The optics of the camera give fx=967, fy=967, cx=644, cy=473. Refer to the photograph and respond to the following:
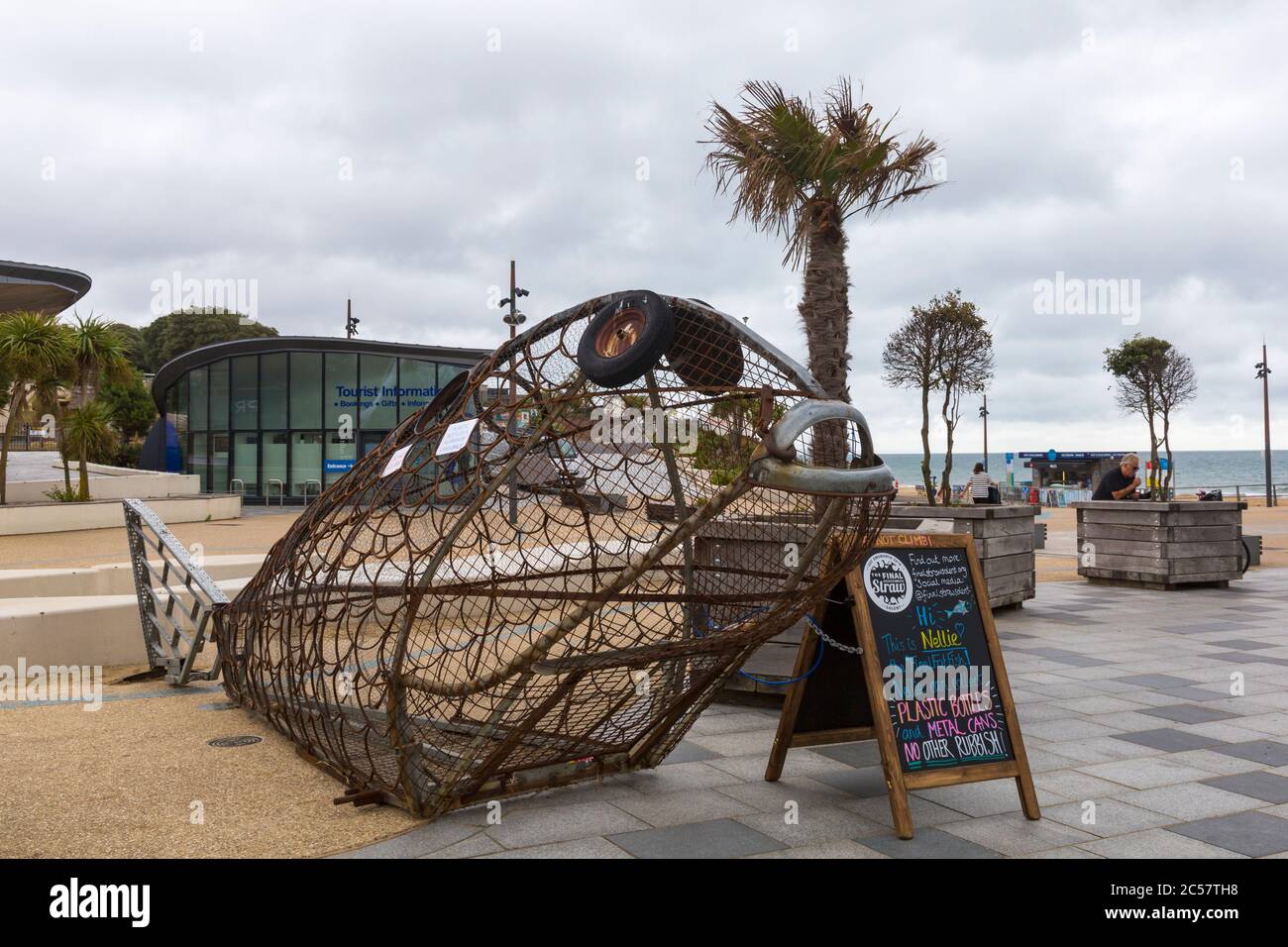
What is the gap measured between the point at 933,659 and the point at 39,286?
40.9 m

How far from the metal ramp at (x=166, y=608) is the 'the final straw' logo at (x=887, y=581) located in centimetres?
419

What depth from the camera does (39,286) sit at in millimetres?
36219

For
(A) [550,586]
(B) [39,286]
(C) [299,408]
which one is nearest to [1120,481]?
(A) [550,586]

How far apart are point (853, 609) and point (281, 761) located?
2.78m

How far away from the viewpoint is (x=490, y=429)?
12.3ft

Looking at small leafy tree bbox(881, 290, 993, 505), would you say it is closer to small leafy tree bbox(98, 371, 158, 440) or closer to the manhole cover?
the manhole cover

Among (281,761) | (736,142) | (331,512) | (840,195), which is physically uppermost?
(736,142)

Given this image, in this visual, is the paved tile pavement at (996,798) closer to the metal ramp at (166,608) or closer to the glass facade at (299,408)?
the metal ramp at (166,608)

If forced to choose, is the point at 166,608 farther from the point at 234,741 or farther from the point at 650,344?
the point at 650,344

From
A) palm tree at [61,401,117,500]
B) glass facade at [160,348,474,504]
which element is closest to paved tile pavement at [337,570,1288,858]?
palm tree at [61,401,117,500]

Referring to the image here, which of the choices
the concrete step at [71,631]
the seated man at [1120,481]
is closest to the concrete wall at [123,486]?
the concrete step at [71,631]
